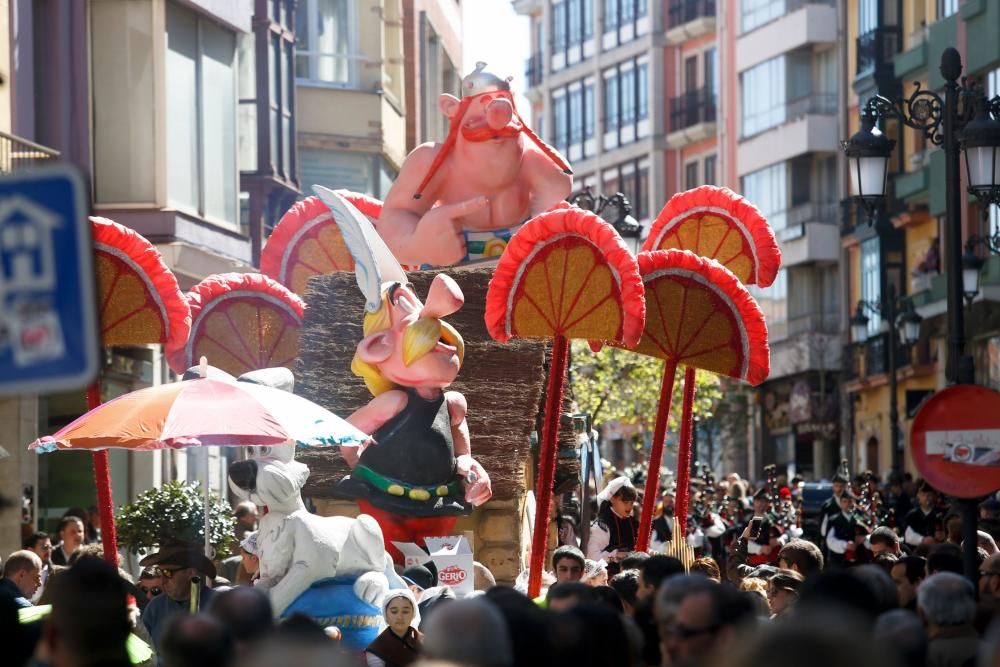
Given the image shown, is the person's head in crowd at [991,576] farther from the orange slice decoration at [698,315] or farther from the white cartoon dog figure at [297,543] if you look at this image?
the orange slice decoration at [698,315]

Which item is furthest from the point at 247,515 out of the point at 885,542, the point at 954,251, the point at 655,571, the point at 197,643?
the point at 197,643

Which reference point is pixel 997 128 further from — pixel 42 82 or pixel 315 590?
pixel 42 82

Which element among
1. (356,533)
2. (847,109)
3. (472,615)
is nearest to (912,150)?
(847,109)

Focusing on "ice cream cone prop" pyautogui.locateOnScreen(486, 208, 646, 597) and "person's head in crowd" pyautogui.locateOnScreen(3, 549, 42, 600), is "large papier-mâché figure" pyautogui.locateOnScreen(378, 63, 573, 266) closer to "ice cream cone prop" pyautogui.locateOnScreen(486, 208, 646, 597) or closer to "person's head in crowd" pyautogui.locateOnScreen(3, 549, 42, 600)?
"ice cream cone prop" pyautogui.locateOnScreen(486, 208, 646, 597)

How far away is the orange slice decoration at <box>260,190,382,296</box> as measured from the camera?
64.8ft

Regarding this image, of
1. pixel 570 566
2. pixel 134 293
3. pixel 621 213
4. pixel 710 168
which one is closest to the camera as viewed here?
pixel 570 566

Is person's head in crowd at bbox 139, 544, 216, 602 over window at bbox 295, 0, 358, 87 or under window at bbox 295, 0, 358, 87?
under


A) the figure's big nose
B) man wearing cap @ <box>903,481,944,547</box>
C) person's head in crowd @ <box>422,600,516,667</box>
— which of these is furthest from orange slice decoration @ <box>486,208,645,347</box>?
person's head in crowd @ <box>422,600,516,667</box>

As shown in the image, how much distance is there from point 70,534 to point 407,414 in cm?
346

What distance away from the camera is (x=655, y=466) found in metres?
17.4

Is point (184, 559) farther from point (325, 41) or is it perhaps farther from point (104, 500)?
point (325, 41)

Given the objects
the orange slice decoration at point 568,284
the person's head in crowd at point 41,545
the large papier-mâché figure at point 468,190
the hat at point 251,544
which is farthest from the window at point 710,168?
the hat at point 251,544

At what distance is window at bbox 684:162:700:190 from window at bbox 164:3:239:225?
41516mm

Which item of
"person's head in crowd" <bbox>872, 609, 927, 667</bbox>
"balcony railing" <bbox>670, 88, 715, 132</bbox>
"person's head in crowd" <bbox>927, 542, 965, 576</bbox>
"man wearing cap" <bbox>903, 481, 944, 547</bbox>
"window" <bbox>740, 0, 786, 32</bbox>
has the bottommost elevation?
"man wearing cap" <bbox>903, 481, 944, 547</bbox>
